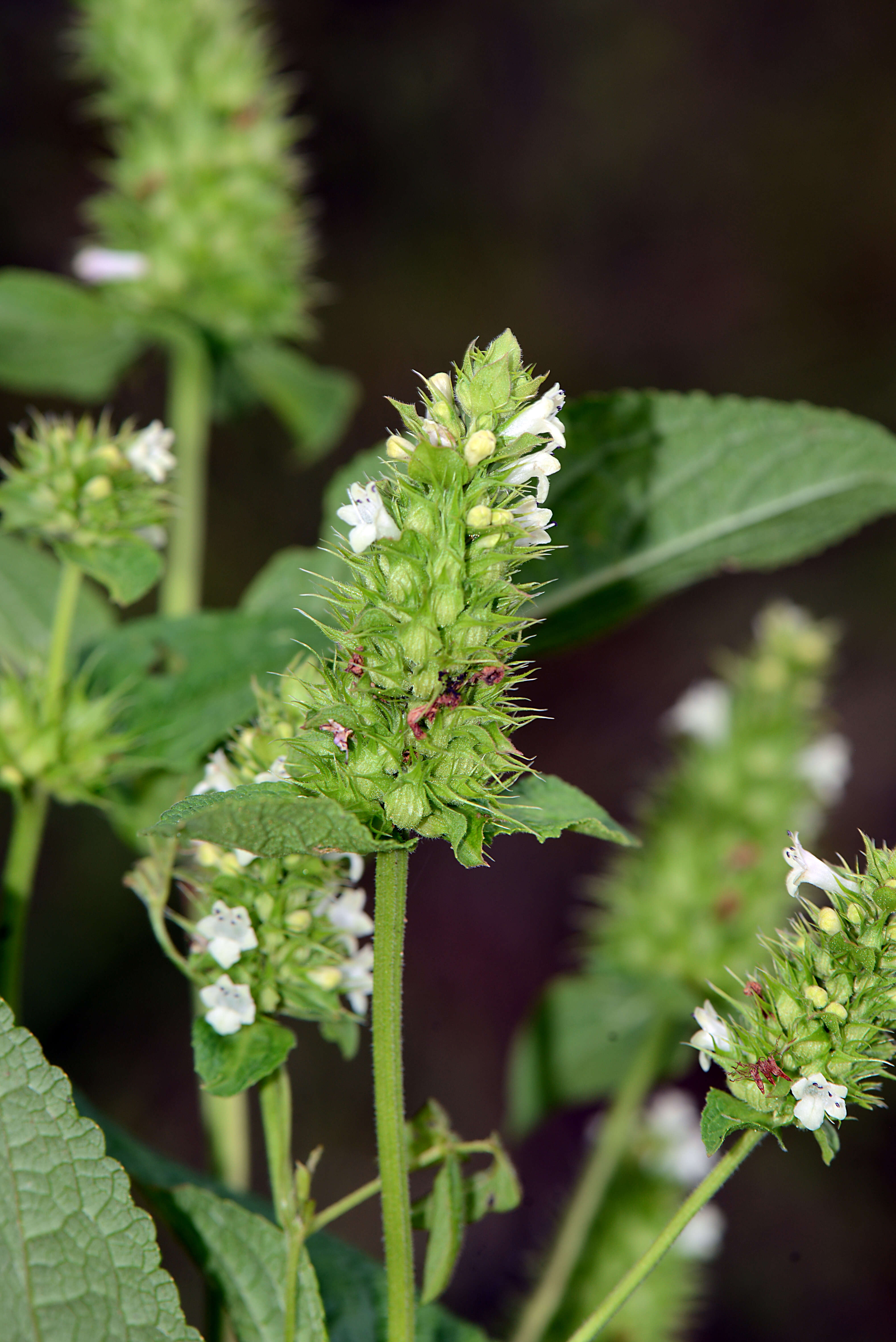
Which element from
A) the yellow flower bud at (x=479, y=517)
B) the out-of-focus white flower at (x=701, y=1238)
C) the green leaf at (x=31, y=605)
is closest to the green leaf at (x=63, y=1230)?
the yellow flower bud at (x=479, y=517)

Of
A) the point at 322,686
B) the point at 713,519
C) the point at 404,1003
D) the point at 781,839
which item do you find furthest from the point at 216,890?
the point at 404,1003

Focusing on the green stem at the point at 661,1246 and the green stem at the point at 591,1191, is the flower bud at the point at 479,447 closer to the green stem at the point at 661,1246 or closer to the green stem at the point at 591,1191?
the green stem at the point at 661,1246

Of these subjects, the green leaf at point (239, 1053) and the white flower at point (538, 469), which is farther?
the green leaf at point (239, 1053)

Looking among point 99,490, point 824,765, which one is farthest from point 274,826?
point 824,765

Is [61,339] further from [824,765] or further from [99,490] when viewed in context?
[824,765]

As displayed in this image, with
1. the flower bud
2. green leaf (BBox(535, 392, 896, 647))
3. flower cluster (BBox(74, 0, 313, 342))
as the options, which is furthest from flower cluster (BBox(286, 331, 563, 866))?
flower cluster (BBox(74, 0, 313, 342))

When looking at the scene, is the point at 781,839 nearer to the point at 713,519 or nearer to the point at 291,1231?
the point at 713,519

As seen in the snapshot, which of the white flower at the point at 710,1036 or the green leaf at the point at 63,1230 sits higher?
the white flower at the point at 710,1036
